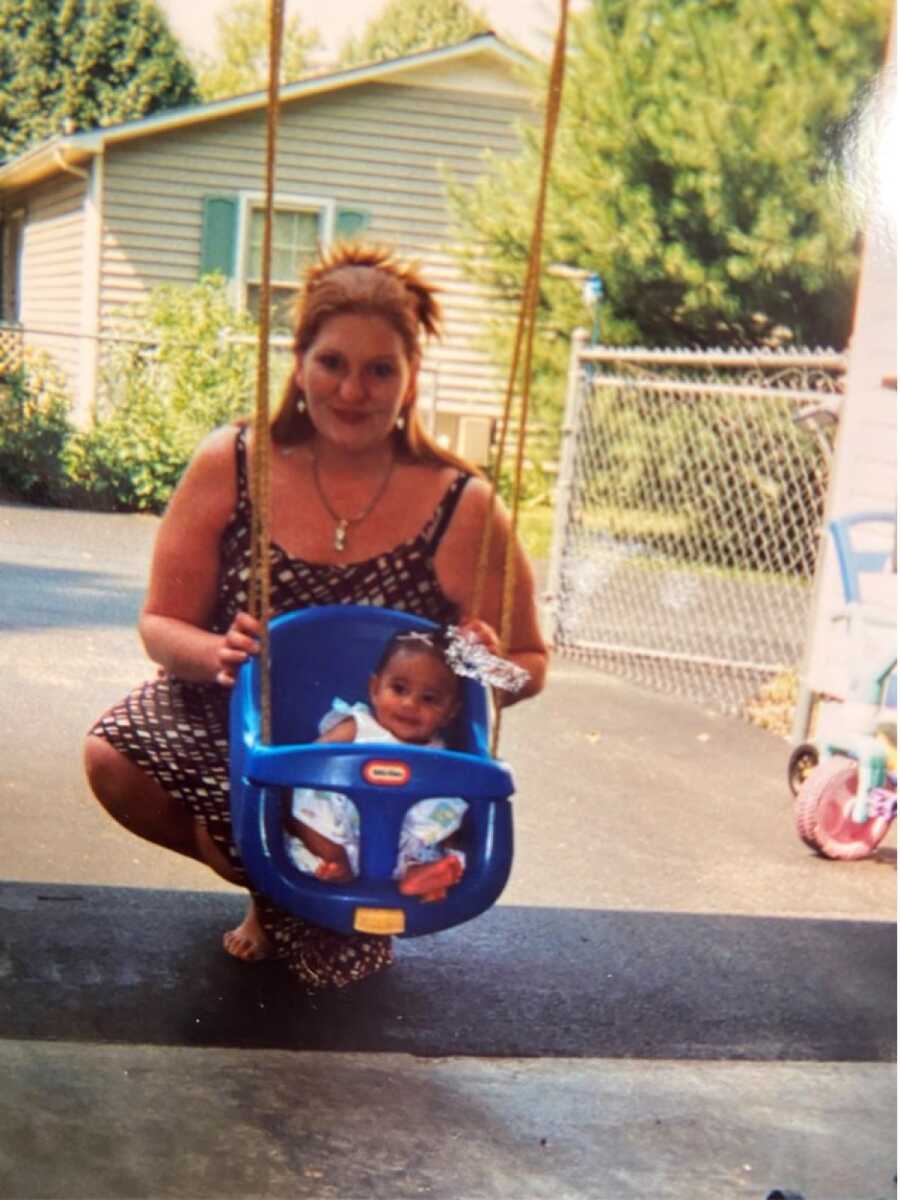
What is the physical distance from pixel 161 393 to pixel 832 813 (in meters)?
0.94

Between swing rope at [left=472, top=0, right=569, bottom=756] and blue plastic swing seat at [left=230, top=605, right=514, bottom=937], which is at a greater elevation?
swing rope at [left=472, top=0, right=569, bottom=756]

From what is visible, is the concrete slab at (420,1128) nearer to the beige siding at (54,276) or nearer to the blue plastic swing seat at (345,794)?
the blue plastic swing seat at (345,794)

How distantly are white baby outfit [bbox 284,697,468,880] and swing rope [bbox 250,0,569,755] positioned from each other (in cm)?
7

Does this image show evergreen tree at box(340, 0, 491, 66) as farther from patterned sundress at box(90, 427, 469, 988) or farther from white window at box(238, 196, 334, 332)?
patterned sundress at box(90, 427, 469, 988)

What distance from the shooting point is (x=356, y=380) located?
121 centimetres

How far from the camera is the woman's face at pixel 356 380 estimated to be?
47.3 inches

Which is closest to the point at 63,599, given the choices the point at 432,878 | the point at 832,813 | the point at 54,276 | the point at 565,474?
the point at 54,276

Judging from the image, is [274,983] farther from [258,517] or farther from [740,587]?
[740,587]

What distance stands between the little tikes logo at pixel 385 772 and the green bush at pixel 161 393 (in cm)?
28

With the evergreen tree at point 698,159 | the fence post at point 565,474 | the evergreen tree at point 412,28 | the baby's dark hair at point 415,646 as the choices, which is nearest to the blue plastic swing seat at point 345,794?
the baby's dark hair at point 415,646

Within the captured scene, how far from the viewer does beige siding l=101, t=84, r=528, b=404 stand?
117 cm

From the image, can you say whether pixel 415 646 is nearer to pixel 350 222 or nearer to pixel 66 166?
pixel 350 222

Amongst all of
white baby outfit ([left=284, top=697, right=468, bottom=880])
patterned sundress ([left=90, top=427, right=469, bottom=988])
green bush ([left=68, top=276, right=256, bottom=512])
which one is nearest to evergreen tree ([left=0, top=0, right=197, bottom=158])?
green bush ([left=68, top=276, right=256, bottom=512])

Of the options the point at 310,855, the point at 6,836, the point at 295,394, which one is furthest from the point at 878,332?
the point at 6,836
